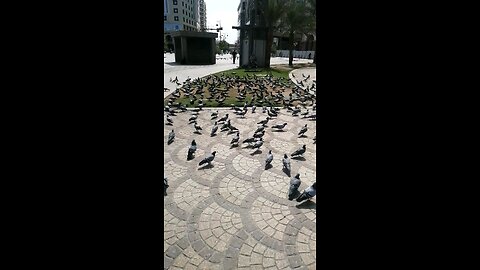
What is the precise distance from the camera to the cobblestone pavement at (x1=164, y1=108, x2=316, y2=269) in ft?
10.8

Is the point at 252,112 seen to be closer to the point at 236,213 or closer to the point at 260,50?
the point at 236,213

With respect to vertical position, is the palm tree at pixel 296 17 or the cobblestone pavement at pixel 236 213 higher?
the palm tree at pixel 296 17

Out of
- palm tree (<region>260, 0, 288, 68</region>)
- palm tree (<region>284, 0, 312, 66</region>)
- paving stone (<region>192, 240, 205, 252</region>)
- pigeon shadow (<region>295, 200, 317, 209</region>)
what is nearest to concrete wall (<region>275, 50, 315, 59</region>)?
palm tree (<region>284, 0, 312, 66</region>)

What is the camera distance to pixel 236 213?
4188mm

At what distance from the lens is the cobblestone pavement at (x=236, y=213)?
3.30 metres

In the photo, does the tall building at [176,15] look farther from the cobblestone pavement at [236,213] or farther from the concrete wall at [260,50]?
the cobblestone pavement at [236,213]

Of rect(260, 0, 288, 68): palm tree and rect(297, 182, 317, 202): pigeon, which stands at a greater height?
rect(260, 0, 288, 68): palm tree

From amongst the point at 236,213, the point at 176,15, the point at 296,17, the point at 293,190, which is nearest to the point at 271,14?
the point at 296,17

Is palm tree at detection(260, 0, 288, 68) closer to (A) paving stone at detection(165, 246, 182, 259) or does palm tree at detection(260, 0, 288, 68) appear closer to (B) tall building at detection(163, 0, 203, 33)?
(A) paving stone at detection(165, 246, 182, 259)

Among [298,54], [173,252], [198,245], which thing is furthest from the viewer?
[298,54]

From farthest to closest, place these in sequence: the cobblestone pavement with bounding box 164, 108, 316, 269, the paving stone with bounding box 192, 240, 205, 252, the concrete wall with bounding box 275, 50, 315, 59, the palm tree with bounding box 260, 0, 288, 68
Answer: the concrete wall with bounding box 275, 50, 315, 59 → the palm tree with bounding box 260, 0, 288, 68 → the paving stone with bounding box 192, 240, 205, 252 → the cobblestone pavement with bounding box 164, 108, 316, 269

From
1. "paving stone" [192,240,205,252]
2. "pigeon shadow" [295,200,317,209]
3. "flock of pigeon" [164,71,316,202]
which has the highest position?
"flock of pigeon" [164,71,316,202]

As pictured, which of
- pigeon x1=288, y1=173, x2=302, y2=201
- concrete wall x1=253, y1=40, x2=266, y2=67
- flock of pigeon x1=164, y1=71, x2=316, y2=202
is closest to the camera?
pigeon x1=288, y1=173, x2=302, y2=201

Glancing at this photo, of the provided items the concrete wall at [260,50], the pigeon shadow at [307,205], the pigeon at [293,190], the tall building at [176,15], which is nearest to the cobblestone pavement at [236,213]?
the pigeon shadow at [307,205]
